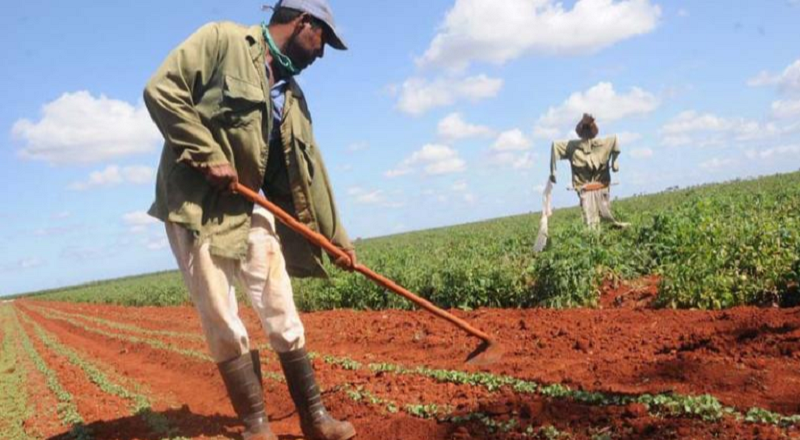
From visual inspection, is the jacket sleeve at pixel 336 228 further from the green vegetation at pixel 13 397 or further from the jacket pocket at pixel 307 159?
the green vegetation at pixel 13 397

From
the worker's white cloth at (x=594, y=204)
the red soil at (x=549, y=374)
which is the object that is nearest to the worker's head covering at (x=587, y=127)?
the worker's white cloth at (x=594, y=204)

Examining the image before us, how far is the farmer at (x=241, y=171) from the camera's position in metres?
3.16

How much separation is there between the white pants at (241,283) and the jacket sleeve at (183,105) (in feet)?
1.44

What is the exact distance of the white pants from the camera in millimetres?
3289

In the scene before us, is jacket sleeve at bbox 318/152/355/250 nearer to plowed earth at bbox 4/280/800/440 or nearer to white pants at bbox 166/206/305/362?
white pants at bbox 166/206/305/362

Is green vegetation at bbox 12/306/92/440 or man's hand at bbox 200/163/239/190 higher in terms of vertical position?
man's hand at bbox 200/163/239/190

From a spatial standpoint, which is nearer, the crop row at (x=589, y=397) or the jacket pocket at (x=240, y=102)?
the crop row at (x=589, y=397)

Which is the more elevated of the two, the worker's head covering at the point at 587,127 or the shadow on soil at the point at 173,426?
the worker's head covering at the point at 587,127

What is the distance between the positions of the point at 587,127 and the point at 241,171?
734 cm

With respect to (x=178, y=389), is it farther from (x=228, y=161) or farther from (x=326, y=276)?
(x=228, y=161)

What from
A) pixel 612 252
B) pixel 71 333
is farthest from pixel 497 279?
pixel 71 333

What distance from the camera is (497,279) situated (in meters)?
7.98

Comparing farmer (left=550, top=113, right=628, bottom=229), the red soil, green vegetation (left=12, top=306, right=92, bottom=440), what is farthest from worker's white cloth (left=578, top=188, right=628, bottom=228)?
green vegetation (left=12, top=306, right=92, bottom=440)

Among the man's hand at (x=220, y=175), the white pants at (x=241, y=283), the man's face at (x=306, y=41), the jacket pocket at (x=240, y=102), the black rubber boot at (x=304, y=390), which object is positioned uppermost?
the man's face at (x=306, y=41)
